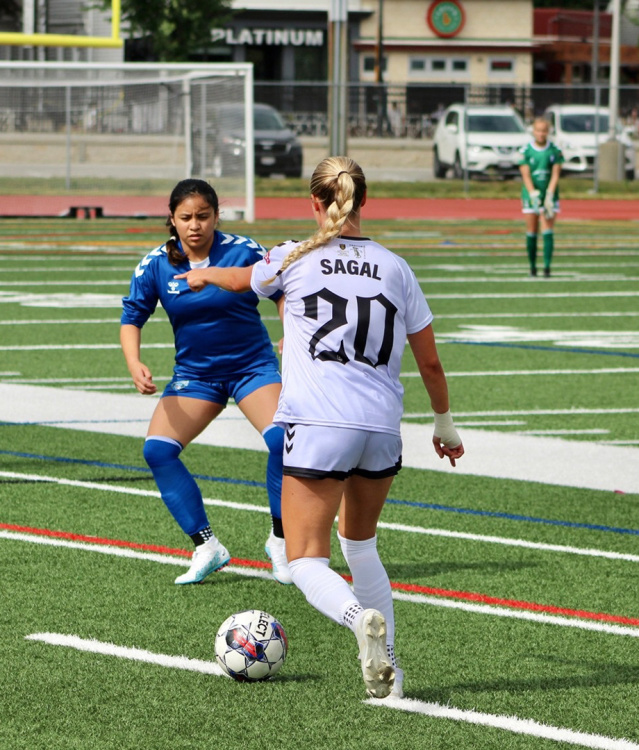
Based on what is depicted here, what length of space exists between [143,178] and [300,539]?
2440 cm

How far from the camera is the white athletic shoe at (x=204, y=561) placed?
652 cm

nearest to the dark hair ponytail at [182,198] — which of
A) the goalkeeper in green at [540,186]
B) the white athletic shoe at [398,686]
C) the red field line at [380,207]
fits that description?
the white athletic shoe at [398,686]

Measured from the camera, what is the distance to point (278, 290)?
4977 mm

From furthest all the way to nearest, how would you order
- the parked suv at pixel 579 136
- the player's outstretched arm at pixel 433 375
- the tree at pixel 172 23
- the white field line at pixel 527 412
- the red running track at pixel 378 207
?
the tree at pixel 172 23, the parked suv at pixel 579 136, the red running track at pixel 378 207, the white field line at pixel 527 412, the player's outstretched arm at pixel 433 375

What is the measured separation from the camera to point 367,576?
5.00 meters

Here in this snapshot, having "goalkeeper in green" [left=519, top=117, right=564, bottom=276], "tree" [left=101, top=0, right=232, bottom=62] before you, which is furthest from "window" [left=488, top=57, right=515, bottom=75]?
"goalkeeper in green" [left=519, top=117, right=564, bottom=276]

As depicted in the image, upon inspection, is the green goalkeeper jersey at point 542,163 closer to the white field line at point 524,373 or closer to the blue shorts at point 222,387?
the white field line at point 524,373

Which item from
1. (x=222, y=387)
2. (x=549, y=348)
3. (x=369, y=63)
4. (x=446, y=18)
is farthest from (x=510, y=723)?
(x=446, y=18)

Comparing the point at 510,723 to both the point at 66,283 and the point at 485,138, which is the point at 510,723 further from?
the point at 485,138

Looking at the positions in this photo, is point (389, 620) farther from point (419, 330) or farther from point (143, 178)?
point (143, 178)

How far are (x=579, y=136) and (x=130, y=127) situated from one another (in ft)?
56.6

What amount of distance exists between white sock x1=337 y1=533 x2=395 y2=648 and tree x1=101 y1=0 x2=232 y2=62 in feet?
126

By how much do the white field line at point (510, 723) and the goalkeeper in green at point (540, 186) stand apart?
50.1ft

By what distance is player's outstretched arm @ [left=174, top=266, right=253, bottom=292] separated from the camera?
5.12 m
